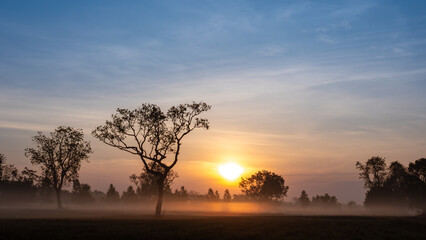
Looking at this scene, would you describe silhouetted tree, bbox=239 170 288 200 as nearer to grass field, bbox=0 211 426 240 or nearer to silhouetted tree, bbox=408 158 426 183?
silhouetted tree, bbox=408 158 426 183

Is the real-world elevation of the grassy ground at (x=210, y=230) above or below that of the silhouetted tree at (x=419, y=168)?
below

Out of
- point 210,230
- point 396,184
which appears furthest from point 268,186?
point 210,230

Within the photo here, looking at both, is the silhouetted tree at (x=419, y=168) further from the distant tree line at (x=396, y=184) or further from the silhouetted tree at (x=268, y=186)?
the silhouetted tree at (x=268, y=186)

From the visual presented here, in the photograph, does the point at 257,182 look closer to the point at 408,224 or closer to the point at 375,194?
the point at 375,194

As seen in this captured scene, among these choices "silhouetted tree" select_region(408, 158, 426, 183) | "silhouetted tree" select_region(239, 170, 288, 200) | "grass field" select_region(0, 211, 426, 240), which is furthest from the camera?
"silhouetted tree" select_region(239, 170, 288, 200)

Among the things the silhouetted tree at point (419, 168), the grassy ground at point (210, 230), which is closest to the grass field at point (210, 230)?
the grassy ground at point (210, 230)

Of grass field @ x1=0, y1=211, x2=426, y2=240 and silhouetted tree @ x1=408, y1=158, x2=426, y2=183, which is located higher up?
silhouetted tree @ x1=408, y1=158, x2=426, y2=183

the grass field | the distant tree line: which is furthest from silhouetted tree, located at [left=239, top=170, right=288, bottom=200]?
the grass field

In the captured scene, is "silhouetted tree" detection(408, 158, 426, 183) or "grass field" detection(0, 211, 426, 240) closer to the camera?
"grass field" detection(0, 211, 426, 240)

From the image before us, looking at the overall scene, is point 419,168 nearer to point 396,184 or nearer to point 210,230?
point 396,184

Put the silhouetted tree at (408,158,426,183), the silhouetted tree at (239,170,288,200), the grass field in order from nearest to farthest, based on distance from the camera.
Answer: the grass field → the silhouetted tree at (408,158,426,183) → the silhouetted tree at (239,170,288,200)

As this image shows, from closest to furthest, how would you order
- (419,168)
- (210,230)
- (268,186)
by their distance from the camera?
(210,230)
(419,168)
(268,186)

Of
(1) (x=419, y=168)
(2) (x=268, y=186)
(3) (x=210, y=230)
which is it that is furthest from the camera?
(2) (x=268, y=186)

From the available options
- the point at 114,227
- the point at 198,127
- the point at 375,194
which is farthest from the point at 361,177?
the point at 114,227
